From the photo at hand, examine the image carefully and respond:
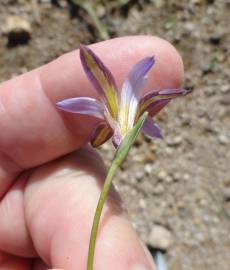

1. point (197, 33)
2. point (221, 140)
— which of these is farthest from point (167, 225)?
point (197, 33)

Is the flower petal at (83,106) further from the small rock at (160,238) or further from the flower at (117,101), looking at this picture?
the small rock at (160,238)

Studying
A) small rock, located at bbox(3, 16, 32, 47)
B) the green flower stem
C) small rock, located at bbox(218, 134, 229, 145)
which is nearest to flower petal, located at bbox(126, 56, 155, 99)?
the green flower stem

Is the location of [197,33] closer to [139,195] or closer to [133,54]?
[139,195]

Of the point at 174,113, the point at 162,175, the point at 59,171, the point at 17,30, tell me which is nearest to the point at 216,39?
the point at 174,113

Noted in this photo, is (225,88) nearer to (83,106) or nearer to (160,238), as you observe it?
(160,238)

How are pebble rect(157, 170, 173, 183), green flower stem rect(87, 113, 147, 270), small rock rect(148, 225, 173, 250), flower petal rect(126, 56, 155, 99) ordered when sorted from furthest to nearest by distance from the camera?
1. pebble rect(157, 170, 173, 183)
2. small rock rect(148, 225, 173, 250)
3. flower petal rect(126, 56, 155, 99)
4. green flower stem rect(87, 113, 147, 270)

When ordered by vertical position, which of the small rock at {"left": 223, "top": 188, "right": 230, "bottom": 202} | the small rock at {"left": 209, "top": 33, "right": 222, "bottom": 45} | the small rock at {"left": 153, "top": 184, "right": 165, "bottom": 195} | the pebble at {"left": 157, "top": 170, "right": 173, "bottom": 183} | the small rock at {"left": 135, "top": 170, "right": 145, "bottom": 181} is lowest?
the small rock at {"left": 223, "top": 188, "right": 230, "bottom": 202}

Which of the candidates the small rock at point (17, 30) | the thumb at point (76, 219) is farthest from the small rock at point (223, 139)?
the thumb at point (76, 219)

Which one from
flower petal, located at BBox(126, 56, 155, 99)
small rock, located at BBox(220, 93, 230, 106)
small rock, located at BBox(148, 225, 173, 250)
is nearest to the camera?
flower petal, located at BBox(126, 56, 155, 99)

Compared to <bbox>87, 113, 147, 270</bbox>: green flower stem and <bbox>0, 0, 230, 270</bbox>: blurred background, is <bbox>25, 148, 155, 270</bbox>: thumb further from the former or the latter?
<bbox>0, 0, 230, 270</bbox>: blurred background
